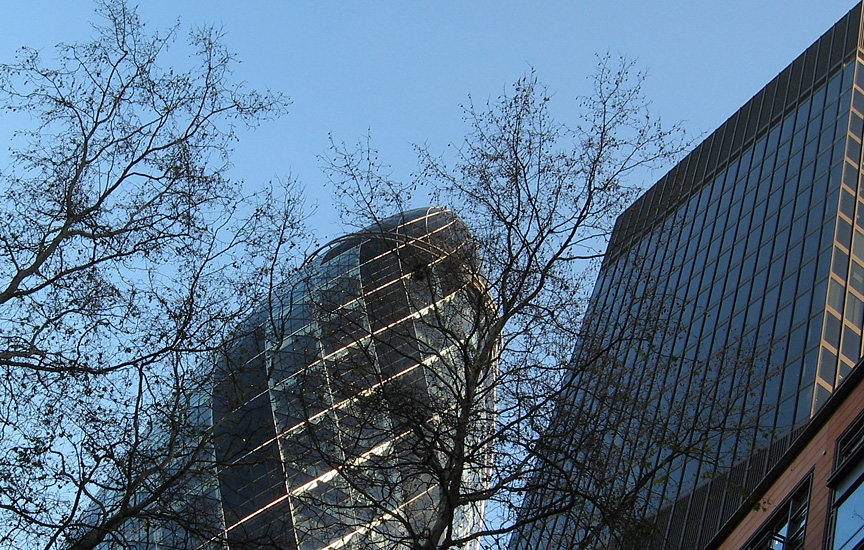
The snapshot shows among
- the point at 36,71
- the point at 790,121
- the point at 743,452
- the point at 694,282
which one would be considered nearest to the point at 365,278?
the point at 36,71

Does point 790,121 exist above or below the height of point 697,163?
below

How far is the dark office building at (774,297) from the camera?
22312mm

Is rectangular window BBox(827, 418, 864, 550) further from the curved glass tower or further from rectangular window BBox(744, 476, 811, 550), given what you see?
the curved glass tower

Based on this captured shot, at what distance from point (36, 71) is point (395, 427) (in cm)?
725

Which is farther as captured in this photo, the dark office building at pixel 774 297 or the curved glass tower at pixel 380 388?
the dark office building at pixel 774 297

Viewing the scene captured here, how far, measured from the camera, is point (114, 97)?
15703 mm

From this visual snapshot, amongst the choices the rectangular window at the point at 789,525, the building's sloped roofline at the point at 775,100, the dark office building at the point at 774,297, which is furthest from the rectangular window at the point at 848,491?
the building's sloped roofline at the point at 775,100

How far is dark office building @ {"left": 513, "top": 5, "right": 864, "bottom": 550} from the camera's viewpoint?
878 inches

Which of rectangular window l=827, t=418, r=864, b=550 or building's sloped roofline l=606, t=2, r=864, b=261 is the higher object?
building's sloped roofline l=606, t=2, r=864, b=261

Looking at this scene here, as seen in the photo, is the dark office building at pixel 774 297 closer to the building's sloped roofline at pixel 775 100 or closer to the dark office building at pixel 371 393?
the building's sloped roofline at pixel 775 100

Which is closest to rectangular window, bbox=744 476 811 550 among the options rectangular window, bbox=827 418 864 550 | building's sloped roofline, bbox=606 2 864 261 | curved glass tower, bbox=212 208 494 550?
rectangular window, bbox=827 418 864 550

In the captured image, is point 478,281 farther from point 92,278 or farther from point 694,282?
point 694,282

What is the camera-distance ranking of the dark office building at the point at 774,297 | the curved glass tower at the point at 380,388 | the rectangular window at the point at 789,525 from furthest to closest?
the dark office building at the point at 774,297 < the rectangular window at the point at 789,525 < the curved glass tower at the point at 380,388

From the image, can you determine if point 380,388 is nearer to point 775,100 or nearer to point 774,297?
point 774,297
